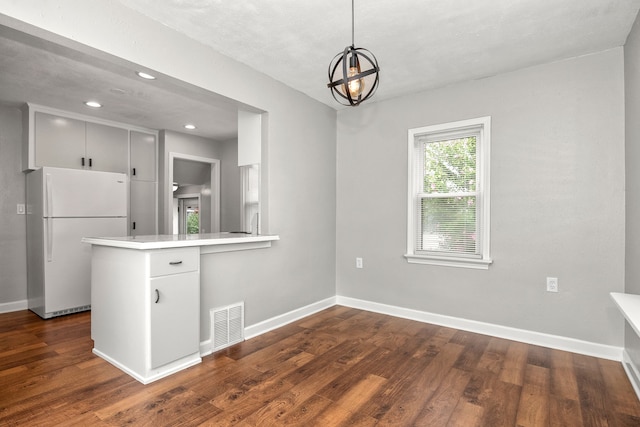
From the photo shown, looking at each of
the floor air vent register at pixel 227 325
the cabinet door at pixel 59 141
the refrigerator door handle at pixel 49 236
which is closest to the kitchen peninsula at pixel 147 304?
the floor air vent register at pixel 227 325

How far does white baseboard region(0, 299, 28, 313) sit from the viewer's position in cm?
387

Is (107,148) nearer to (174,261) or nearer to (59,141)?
(59,141)

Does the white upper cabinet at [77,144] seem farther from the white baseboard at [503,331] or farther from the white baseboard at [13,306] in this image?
the white baseboard at [503,331]

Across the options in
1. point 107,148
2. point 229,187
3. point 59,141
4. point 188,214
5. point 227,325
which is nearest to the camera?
point 227,325

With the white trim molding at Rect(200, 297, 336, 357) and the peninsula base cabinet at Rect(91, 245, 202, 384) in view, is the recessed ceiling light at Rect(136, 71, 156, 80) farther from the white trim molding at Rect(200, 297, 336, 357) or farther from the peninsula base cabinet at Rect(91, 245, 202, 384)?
the white trim molding at Rect(200, 297, 336, 357)

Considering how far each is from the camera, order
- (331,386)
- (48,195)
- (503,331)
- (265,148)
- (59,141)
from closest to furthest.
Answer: (331,386) → (503,331) → (265,148) → (48,195) → (59,141)

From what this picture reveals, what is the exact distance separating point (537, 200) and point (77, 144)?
517cm

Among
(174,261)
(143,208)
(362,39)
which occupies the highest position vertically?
(362,39)

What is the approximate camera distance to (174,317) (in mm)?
2365

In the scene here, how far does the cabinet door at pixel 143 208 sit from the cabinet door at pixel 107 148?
12.7 inches

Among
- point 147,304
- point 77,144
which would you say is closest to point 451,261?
point 147,304

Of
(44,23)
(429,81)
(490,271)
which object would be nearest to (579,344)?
(490,271)

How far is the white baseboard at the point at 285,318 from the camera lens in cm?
310

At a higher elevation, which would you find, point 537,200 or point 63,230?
point 537,200
